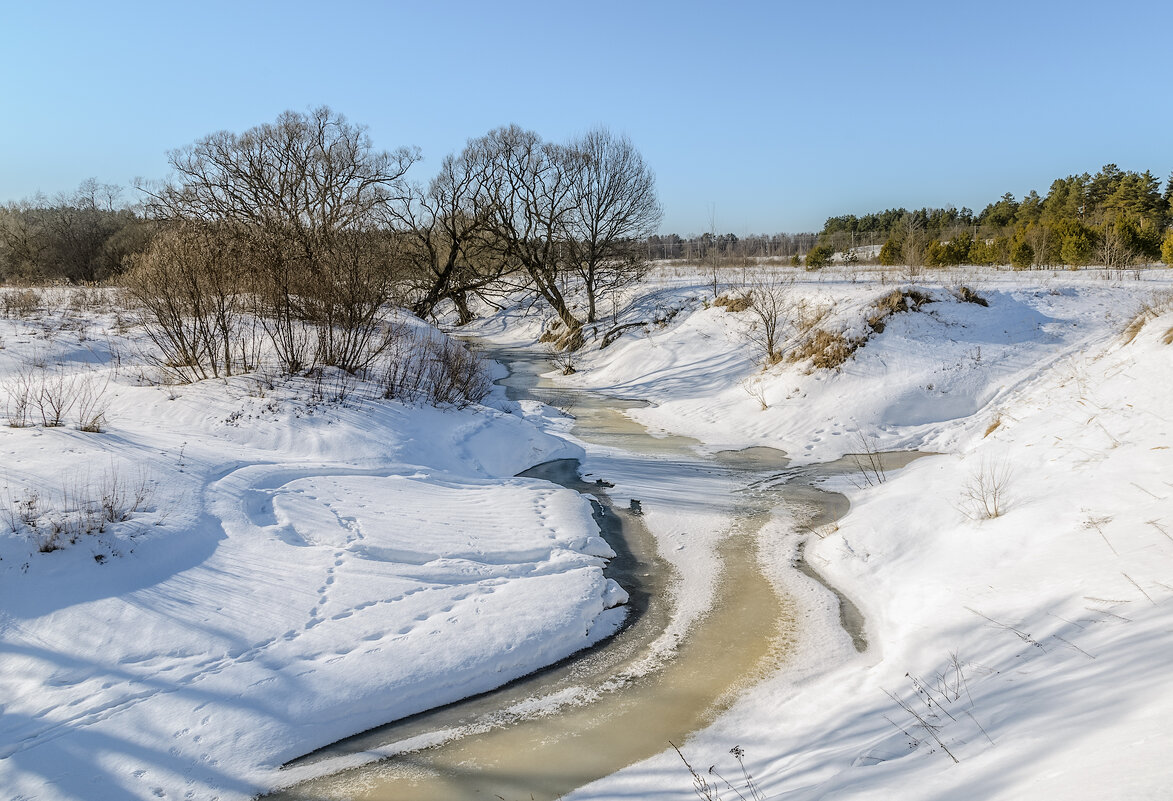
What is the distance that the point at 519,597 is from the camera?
6527 mm

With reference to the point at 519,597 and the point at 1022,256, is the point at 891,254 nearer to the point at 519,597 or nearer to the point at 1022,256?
the point at 1022,256

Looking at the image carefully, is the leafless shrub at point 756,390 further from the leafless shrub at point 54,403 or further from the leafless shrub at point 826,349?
the leafless shrub at point 54,403

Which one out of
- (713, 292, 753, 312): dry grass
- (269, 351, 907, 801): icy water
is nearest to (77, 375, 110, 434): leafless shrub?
(269, 351, 907, 801): icy water

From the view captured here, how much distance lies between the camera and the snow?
147 inches

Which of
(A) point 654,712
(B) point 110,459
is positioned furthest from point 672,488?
(B) point 110,459

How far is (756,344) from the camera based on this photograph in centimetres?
1919

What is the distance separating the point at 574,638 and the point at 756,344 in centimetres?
1450

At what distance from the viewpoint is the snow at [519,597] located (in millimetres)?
3732

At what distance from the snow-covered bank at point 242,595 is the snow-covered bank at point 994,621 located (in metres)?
2.14

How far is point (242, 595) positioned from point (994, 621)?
6333mm

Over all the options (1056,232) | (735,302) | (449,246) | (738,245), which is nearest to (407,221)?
(449,246)

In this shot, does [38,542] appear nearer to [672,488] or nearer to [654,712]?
[654,712]

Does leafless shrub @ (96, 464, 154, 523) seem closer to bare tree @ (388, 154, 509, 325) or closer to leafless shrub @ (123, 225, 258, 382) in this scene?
leafless shrub @ (123, 225, 258, 382)

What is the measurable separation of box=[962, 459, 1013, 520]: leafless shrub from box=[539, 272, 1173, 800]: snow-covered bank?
0.10 feet
